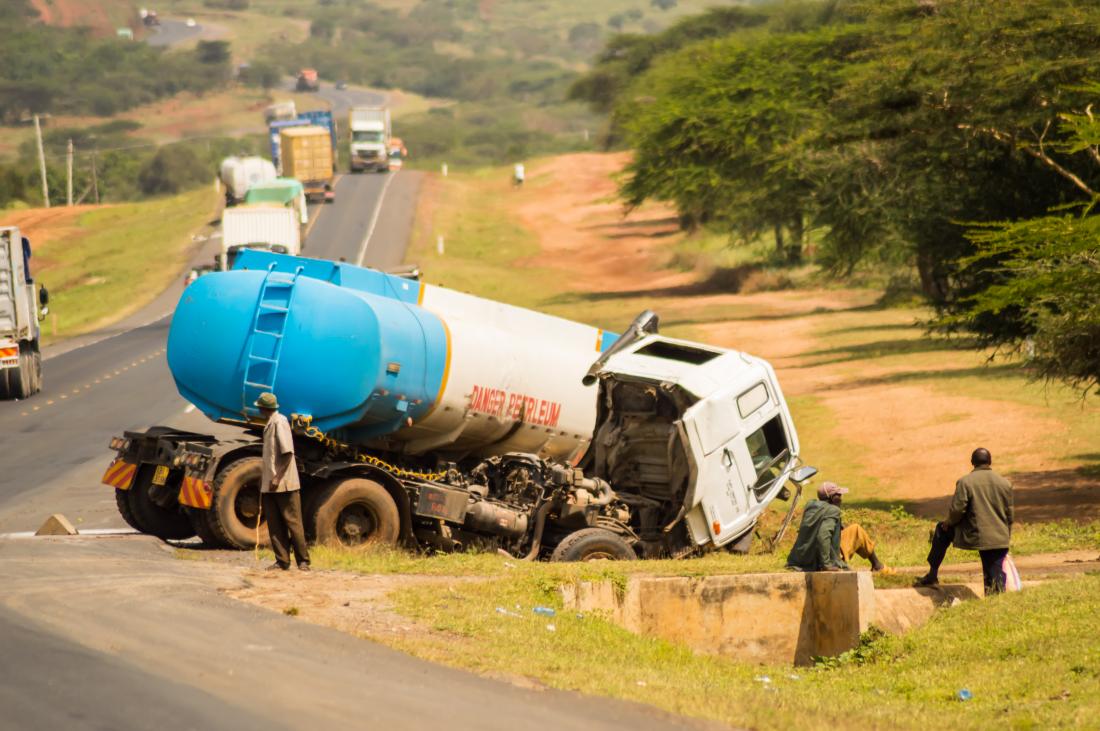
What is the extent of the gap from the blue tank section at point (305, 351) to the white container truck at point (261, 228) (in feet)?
114

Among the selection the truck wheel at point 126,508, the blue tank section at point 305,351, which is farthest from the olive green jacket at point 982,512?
the truck wheel at point 126,508

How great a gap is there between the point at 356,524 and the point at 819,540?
16.1ft

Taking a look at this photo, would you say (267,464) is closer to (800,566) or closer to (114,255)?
(800,566)

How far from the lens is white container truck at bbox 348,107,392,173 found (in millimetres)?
95719

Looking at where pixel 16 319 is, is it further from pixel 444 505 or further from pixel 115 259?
pixel 115 259

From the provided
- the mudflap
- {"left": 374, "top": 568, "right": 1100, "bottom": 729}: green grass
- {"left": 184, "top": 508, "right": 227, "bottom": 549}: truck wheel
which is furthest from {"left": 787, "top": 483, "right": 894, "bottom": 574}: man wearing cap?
the mudflap

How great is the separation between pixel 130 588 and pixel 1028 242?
12398 mm

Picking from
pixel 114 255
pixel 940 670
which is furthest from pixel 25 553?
pixel 114 255

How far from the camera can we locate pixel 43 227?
8538 cm

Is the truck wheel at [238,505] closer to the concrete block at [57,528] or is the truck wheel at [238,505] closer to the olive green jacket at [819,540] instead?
the concrete block at [57,528]

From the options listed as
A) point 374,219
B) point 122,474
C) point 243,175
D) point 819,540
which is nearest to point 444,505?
point 122,474

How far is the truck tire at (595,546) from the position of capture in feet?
55.6

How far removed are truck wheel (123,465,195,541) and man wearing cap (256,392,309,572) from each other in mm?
3271

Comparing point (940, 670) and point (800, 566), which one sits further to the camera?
point (800, 566)
